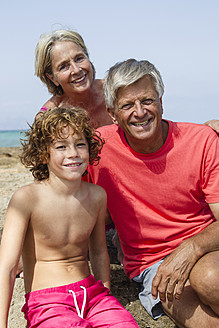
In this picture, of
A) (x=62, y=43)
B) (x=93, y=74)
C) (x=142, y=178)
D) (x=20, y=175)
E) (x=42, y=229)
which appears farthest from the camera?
(x=20, y=175)

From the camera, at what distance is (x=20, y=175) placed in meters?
8.13

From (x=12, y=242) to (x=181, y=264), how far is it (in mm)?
991

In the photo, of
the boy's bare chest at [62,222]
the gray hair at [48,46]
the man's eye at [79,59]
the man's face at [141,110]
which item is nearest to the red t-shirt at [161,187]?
the man's face at [141,110]

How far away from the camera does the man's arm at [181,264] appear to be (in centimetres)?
236

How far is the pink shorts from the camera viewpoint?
2088mm

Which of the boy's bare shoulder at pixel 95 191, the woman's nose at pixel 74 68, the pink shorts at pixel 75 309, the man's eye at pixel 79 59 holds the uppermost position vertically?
the man's eye at pixel 79 59

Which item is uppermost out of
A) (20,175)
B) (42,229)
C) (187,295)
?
(42,229)

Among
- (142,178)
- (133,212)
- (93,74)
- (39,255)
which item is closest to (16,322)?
(39,255)

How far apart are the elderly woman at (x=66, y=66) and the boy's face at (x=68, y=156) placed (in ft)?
4.24

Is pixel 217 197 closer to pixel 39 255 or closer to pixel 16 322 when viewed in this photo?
pixel 39 255

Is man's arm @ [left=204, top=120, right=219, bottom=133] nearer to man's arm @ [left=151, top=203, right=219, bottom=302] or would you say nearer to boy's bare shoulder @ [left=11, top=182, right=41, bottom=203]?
man's arm @ [left=151, top=203, right=219, bottom=302]

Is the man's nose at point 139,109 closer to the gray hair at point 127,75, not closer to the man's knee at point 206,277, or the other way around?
the gray hair at point 127,75

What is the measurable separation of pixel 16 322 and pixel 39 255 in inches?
27.2

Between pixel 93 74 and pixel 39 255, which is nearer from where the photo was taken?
pixel 39 255
